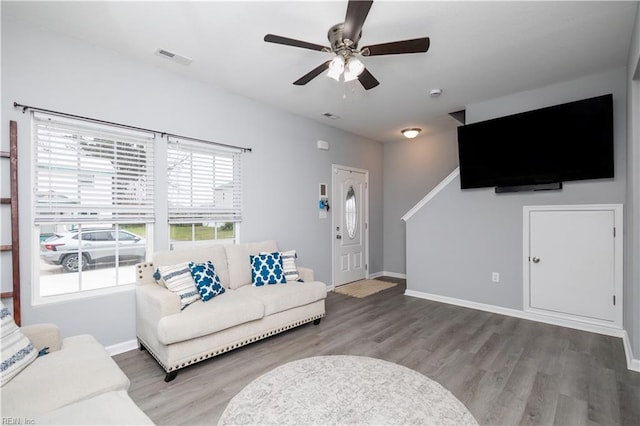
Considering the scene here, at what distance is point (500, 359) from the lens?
8.71 ft

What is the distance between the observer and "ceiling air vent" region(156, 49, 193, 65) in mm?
2770

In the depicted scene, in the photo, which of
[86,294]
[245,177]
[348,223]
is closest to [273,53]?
[245,177]

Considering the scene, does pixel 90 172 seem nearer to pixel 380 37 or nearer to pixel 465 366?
pixel 380 37

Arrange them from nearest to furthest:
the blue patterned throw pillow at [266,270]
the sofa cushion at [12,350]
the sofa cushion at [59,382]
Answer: the sofa cushion at [59,382]
the sofa cushion at [12,350]
the blue patterned throw pillow at [266,270]

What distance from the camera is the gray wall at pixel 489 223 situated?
3207 millimetres

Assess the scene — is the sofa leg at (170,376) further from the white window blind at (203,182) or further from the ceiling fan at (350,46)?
the ceiling fan at (350,46)

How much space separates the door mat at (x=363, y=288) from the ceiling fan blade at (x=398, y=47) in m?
3.45

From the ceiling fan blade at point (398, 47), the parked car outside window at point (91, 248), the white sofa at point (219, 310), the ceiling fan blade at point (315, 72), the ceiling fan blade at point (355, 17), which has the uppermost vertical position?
the ceiling fan blade at point (355, 17)

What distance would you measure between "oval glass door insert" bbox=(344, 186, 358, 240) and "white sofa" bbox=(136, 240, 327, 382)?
6.41 ft

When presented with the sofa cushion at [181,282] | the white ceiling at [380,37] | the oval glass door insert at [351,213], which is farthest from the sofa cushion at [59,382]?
the oval glass door insert at [351,213]

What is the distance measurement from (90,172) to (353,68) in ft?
8.09

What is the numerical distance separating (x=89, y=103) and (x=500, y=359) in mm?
4313

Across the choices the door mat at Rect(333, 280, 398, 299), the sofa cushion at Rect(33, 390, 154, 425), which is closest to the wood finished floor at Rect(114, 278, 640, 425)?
the sofa cushion at Rect(33, 390, 154, 425)

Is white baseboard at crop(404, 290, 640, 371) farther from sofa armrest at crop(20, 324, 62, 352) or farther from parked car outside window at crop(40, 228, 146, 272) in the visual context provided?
sofa armrest at crop(20, 324, 62, 352)
